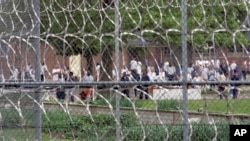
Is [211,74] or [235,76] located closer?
[211,74]

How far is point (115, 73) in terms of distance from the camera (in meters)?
5.16

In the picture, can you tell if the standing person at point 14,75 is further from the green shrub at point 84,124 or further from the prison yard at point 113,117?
the green shrub at point 84,124

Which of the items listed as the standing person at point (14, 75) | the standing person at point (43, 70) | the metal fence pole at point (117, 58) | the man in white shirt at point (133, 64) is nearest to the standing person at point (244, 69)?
the man in white shirt at point (133, 64)

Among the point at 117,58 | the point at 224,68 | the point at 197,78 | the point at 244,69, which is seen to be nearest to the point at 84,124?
the point at 117,58

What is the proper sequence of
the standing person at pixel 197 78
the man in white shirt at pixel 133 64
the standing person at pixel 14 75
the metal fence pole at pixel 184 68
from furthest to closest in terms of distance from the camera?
the standing person at pixel 14 75, the man in white shirt at pixel 133 64, the standing person at pixel 197 78, the metal fence pole at pixel 184 68

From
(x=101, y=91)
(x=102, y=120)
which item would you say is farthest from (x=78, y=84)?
(x=102, y=120)

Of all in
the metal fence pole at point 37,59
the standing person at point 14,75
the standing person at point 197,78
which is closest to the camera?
the standing person at point 197,78

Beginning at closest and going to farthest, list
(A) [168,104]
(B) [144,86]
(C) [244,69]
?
(B) [144,86] < (C) [244,69] < (A) [168,104]

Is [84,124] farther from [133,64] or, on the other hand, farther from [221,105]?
[221,105]

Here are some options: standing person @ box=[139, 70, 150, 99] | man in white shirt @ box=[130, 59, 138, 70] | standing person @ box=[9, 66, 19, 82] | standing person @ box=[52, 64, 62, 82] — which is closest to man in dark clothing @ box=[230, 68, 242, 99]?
standing person @ box=[139, 70, 150, 99]

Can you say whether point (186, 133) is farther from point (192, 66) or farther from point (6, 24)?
point (6, 24)

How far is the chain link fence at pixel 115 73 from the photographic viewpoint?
5.05m

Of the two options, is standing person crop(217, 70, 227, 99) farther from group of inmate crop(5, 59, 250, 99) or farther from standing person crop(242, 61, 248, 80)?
standing person crop(242, 61, 248, 80)

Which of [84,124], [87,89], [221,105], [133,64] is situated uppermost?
[133,64]
